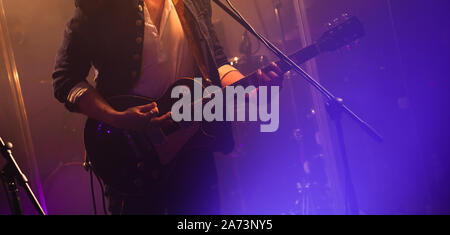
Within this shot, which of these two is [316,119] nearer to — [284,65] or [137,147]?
[284,65]

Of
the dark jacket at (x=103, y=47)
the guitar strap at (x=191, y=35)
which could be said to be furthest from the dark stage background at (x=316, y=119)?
the dark jacket at (x=103, y=47)

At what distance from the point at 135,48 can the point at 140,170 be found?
1.96 ft

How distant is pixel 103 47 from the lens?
5.32 feet

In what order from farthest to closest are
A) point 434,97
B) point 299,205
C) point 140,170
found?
point 299,205 → point 434,97 → point 140,170

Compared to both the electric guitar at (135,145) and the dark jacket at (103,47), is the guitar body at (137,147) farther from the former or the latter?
the dark jacket at (103,47)

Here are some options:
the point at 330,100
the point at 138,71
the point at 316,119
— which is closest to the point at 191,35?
the point at 138,71

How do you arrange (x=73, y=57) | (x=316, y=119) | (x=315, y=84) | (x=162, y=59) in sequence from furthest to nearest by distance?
(x=316, y=119), (x=315, y=84), (x=162, y=59), (x=73, y=57)

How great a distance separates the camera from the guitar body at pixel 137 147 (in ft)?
5.06

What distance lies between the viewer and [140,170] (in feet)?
5.10

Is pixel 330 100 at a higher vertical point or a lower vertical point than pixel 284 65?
lower

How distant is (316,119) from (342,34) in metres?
1.51

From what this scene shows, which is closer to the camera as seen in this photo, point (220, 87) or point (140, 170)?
point (140, 170)
